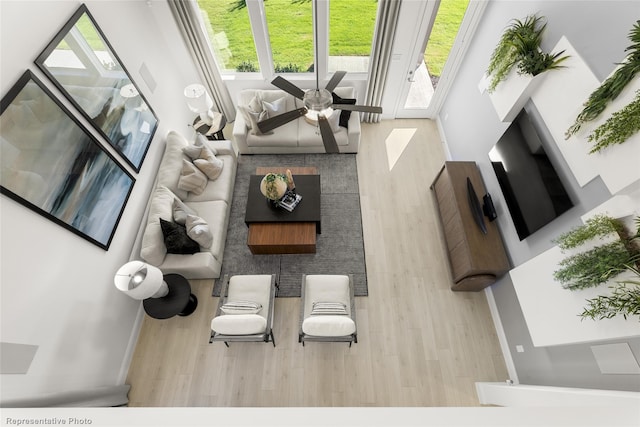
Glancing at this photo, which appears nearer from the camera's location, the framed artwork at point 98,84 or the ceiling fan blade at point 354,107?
the framed artwork at point 98,84

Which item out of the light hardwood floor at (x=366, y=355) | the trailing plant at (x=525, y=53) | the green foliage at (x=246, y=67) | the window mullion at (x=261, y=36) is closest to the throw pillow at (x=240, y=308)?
the light hardwood floor at (x=366, y=355)

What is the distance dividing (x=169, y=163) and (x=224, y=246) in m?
1.27

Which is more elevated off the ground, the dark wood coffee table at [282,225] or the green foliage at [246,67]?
the green foliage at [246,67]

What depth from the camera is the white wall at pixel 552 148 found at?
6.86 feet

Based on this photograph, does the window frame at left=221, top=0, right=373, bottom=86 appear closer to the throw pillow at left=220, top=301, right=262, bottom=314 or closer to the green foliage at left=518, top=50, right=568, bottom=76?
the green foliage at left=518, top=50, right=568, bottom=76

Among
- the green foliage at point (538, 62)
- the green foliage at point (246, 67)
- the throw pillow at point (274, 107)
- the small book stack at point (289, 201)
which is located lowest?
the small book stack at point (289, 201)

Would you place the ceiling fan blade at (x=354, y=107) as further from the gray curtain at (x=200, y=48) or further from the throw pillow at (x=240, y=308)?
the gray curtain at (x=200, y=48)

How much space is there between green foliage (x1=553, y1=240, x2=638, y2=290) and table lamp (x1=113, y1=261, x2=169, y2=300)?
3.33 metres

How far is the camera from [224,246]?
4.05m

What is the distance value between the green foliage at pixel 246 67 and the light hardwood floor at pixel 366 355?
3312mm

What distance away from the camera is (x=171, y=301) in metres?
3.20

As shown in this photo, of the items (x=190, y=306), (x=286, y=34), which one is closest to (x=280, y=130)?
(x=286, y=34)

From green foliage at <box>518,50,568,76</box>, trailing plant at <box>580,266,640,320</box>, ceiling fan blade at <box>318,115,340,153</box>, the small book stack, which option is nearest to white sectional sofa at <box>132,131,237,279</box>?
the small book stack

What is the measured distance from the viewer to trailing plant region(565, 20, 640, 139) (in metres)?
1.69
